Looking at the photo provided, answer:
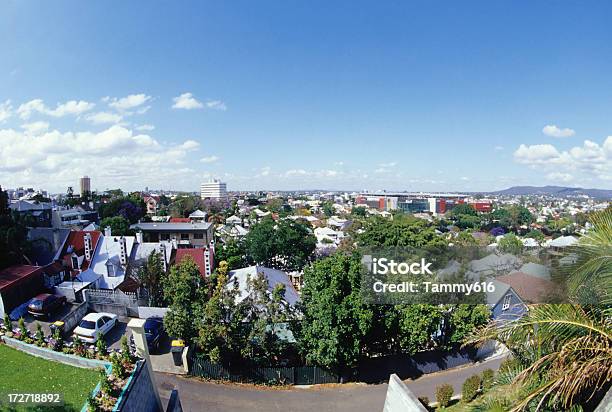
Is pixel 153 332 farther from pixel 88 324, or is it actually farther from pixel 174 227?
pixel 174 227

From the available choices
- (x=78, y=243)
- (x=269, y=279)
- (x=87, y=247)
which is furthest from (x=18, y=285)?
(x=269, y=279)

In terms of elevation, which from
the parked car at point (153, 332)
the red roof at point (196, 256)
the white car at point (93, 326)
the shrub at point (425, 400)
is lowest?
the shrub at point (425, 400)

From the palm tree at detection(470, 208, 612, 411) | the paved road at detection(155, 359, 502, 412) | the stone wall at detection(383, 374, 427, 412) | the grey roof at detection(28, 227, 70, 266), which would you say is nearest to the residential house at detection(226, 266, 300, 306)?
the paved road at detection(155, 359, 502, 412)

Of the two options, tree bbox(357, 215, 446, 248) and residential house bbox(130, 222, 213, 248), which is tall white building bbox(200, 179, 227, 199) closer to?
residential house bbox(130, 222, 213, 248)

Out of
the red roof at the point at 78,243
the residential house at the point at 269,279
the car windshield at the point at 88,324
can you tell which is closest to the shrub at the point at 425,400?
the residential house at the point at 269,279

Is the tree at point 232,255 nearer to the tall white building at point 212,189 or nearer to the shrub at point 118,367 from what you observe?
the shrub at point 118,367

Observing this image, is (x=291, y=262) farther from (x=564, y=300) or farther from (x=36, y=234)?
(x=564, y=300)
